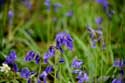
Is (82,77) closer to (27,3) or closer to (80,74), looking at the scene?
(80,74)

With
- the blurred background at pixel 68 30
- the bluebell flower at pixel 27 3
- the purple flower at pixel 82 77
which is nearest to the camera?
the purple flower at pixel 82 77

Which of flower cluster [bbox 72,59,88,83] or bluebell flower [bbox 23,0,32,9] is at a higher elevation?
bluebell flower [bbox 23,0,32,9]

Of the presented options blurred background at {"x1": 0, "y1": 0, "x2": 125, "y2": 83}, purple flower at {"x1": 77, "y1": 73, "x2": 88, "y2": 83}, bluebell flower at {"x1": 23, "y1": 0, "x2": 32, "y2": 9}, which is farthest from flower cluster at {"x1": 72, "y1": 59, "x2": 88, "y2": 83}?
bluebell flower at {"x1": 23, "y1": 0, "x2": 32, "y2": 9}

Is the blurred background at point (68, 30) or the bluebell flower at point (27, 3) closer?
the blurred background at point (68, 30)

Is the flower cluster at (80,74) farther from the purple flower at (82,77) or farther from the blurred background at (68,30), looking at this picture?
the blurred background at (68,30)

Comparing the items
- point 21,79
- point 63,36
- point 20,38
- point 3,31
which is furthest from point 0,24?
point 63,36

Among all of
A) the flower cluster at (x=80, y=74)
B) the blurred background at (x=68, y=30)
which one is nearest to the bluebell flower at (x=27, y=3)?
the blurred background at (x=68, y=30)

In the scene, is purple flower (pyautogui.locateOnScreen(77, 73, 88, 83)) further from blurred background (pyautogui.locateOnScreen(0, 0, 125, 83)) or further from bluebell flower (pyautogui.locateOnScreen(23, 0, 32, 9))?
bluebell flower (pyautogui.locateOnScreen(23, 0, 32, 9))

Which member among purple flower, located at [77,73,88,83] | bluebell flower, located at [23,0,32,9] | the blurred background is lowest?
purple flower, located at [77,73,88,83]
